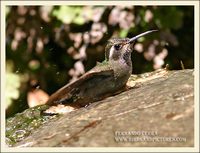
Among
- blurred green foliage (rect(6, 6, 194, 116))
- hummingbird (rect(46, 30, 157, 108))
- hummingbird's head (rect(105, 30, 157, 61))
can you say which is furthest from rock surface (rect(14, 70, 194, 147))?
blurred green foliage (rect(6, 6, 194, 116))

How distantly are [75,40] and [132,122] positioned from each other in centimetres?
364

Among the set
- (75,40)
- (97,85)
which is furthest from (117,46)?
(75,40)

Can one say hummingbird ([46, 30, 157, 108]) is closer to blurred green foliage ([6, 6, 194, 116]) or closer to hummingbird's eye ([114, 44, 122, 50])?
hummingbird's eye ([114, 44, 122, 50])

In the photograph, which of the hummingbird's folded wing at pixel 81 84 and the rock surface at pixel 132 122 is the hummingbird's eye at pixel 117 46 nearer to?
the hummingbird's folded wing at pixel 81 84

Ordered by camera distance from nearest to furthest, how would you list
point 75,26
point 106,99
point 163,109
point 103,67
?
point 163,109 < point 106,99 < point 103,67 < point 75,26

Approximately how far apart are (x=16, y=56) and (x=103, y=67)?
2.83 metres

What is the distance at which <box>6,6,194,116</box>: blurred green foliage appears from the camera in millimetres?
6395

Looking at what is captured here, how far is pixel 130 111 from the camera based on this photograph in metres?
3.59

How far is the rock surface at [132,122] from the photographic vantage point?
3.17 meters

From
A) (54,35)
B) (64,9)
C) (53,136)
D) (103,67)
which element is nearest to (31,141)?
(53,136)

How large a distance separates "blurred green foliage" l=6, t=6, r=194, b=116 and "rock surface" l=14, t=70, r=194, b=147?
2.30 meters

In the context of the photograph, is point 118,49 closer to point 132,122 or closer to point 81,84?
point 81,84

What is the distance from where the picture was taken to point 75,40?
22.7ft

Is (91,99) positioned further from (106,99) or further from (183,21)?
(183,21)
